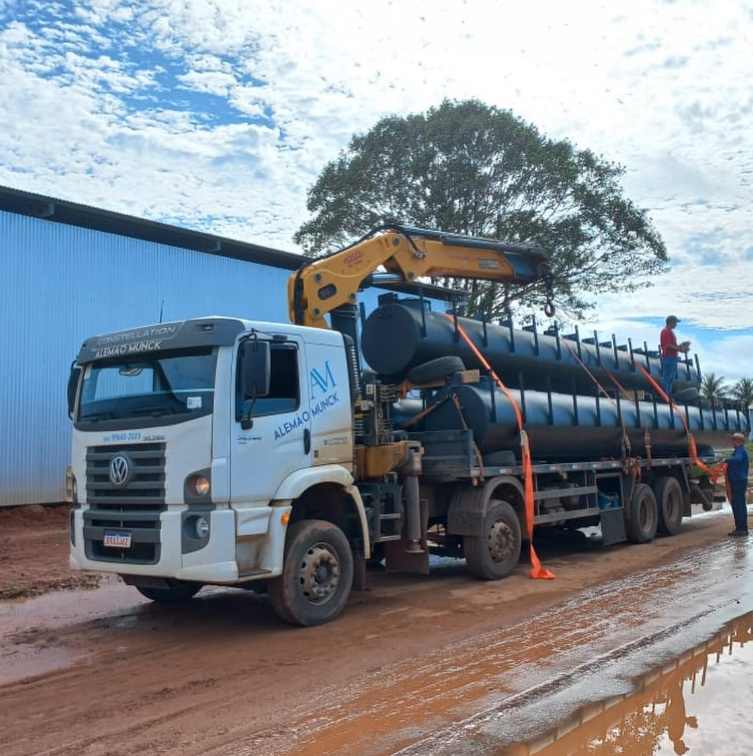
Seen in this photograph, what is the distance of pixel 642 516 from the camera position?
13102 millimetres

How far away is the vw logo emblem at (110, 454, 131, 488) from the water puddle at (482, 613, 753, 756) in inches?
148

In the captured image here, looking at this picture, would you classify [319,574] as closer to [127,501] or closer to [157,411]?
[127,501]

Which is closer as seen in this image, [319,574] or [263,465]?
[263,465]

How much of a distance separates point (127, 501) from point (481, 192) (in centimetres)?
2098

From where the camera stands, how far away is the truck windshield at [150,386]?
698 centimetres

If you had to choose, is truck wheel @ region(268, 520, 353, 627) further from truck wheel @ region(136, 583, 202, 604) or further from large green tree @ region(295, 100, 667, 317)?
large green tree @ region(295, 100, 667, 317)

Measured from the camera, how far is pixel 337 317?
944cm

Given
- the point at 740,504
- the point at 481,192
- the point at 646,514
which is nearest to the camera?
the point at 646,514

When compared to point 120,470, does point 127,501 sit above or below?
below

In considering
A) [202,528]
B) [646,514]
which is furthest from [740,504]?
[202,528]

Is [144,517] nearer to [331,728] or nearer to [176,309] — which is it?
[331,728]

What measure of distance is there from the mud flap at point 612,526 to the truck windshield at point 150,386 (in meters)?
7.29

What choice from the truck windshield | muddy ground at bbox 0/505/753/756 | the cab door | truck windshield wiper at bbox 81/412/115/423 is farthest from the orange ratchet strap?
truck windshield wiper at bbox 81/412/115/423

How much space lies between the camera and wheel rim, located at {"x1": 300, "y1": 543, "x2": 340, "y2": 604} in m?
7.41
